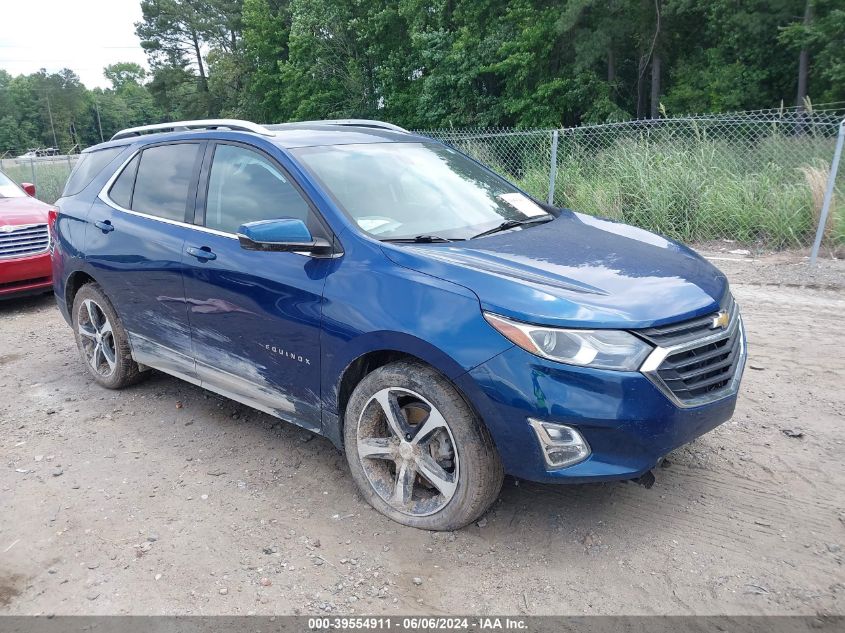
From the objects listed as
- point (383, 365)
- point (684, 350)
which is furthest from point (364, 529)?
point (684, 350)

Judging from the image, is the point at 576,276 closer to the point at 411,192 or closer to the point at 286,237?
the point at 411,192

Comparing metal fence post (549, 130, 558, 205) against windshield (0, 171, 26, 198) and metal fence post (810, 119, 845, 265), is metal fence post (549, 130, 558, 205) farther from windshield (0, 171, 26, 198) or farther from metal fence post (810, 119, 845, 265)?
windshield (0, 171, 26, 198)

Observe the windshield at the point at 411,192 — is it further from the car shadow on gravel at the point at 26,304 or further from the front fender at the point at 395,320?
the car shadow on gravel at the point at 26,304

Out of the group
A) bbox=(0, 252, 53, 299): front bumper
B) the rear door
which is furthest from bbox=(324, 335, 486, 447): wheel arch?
bbox=(0, 252, 53, 299): front bumper

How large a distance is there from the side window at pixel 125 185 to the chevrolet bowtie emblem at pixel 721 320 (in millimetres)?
3674

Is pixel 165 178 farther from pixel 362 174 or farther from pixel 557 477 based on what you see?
pixel 557 477

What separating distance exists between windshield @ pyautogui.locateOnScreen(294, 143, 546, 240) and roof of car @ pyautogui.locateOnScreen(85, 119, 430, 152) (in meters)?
0.08

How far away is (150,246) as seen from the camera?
4.12 m

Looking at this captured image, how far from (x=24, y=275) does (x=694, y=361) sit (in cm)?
727

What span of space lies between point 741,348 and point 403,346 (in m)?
1.67

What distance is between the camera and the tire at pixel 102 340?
15.4 ft

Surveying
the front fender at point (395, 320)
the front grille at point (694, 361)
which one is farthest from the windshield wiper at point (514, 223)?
the front grille at point (694, 361)

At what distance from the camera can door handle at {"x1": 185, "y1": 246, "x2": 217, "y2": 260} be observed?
3.71 m

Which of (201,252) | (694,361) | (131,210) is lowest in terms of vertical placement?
(694,361)
